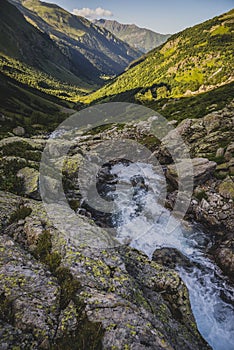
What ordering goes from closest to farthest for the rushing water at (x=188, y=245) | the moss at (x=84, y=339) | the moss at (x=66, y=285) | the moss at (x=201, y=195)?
the moss at (x=84, y=339) → the moss at (x=66, y=285) → the rushing water at (x=188, y=245) → the moss at (x=201, y=195)

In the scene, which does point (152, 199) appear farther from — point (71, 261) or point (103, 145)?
point (103, 145)

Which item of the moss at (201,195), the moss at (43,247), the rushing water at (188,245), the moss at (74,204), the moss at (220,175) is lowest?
the rushing water at (188,245)

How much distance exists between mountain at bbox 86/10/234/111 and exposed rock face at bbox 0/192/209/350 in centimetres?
11777

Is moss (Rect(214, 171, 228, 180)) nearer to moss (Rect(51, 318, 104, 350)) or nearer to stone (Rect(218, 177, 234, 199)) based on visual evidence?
stone (Rect(218, 177, 234, 199))

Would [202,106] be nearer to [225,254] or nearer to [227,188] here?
[227,188]

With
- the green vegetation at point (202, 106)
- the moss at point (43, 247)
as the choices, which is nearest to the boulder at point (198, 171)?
the moss at point (43, 247)

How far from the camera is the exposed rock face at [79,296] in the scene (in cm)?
635

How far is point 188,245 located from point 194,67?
16030 centimetres

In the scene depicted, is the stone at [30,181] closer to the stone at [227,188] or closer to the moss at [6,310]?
the moss at [6,310]

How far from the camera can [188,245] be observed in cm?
1898

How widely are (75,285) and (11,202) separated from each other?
750 centimetres

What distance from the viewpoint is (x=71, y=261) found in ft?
29.4

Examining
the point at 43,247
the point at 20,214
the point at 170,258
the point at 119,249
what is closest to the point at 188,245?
the point at 170,258

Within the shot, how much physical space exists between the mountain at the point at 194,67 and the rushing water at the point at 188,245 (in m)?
102
